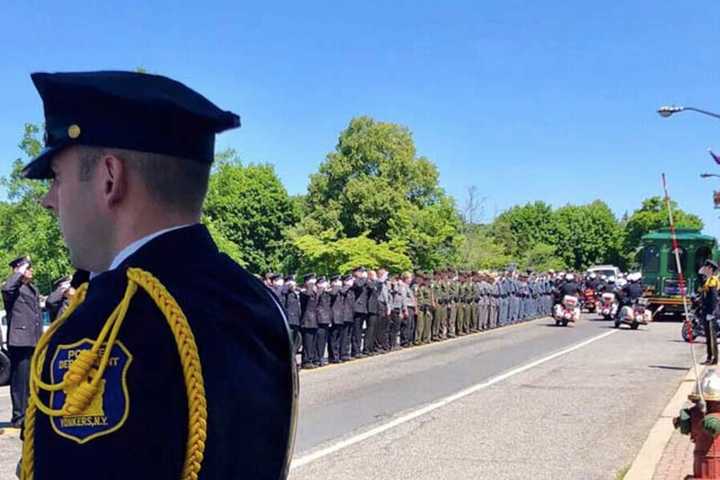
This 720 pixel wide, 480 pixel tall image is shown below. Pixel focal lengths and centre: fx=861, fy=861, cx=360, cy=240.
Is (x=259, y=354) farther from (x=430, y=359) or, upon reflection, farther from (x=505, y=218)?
(x=505, y=218)

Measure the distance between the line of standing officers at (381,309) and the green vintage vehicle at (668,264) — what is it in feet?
19.7

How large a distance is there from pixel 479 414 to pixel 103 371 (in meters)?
9.97

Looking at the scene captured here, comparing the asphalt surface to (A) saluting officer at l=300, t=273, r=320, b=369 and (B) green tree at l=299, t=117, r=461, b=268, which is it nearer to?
(A) saluting officer at l=300, t=273, r=320, b=369

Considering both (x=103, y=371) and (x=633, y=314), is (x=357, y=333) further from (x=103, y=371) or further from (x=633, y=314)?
(x=103, y=371)

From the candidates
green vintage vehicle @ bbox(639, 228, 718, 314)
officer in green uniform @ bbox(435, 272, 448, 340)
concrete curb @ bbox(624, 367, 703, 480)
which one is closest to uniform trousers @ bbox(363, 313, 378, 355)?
officer in green uniform @ bbox(435, 272, 448, 340)

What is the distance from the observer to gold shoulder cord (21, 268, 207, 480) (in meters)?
1.45

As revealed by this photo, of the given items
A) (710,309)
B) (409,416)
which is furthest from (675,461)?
(710,309)

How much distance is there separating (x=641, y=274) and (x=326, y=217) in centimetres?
2697

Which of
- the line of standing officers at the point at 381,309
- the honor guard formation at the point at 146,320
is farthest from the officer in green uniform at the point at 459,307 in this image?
the honor guard formation at the point at 146,320

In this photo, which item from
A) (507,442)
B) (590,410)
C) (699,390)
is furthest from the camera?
(590,410)

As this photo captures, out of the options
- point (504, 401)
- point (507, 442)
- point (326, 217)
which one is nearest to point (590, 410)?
point (504, 401)

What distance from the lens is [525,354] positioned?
64.2 ft

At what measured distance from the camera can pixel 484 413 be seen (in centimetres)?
1109

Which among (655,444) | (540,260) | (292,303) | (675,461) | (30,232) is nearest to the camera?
(675,461)
